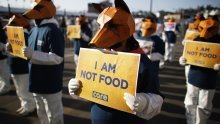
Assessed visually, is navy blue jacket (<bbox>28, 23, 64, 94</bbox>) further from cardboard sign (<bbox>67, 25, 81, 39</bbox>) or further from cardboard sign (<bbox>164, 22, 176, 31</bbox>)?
cardboard sign (<bbox>164, 22, 176, 31</bbox>)

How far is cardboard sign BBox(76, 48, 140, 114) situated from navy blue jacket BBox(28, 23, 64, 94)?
46.5 inches

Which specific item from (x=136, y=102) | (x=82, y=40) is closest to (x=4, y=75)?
(x=82, y=40)

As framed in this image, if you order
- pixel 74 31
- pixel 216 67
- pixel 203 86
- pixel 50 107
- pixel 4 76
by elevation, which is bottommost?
pixel 4 76

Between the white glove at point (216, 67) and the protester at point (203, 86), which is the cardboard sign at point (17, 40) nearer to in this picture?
the protester at point (203, 86)

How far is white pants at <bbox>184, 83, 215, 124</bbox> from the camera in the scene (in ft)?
13.4

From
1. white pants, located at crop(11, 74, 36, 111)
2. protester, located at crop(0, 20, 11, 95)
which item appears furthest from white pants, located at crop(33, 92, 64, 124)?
protester, located at crop(0, 20, 11, 95)

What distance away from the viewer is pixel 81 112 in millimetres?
5418

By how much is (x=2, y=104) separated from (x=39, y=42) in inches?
121

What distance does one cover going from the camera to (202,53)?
4.06m

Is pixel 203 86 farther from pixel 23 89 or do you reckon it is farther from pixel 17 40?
pixel 23 89

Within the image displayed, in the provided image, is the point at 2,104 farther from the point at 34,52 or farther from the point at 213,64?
the point at 213,64

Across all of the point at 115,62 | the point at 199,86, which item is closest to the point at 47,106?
the point at 115,62

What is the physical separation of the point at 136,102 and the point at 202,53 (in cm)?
260

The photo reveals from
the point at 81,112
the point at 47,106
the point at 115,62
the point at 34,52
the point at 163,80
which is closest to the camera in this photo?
the point at 115,62
